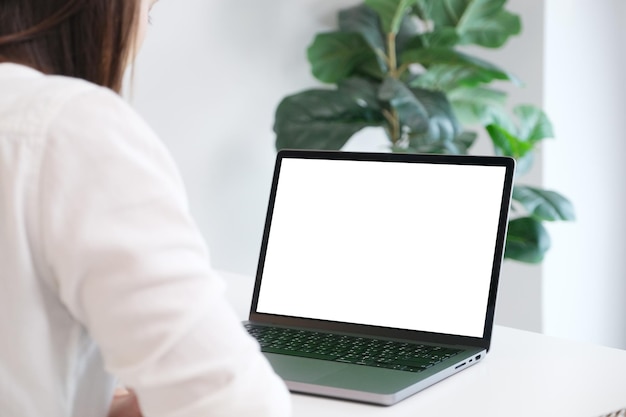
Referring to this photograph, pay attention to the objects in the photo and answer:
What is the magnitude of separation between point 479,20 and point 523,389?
1486mm

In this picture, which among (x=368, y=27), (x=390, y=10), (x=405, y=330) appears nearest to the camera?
(x=405, y=330)

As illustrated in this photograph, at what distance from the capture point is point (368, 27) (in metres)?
2.21

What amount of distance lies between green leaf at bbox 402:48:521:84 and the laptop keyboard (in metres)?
1.22

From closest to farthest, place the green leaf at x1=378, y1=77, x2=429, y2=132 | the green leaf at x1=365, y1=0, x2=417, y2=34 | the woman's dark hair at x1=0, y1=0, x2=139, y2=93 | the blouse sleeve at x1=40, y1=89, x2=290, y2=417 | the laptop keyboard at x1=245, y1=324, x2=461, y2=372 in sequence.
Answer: the blouse sleeve at x1=40, y1=89, x2=290, y2=417
the woman's dark hair at x1=0, y1=0, x2=139, y2=93
the laptop keyboard at x1=245, y1=324, x2=461, y2=372
the green leaf at x1=378, y1=77, x2=429, y2=132
the green leaf at x1=365, y1=0, x2=417, y2=34

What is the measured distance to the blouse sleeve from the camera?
1.49ft

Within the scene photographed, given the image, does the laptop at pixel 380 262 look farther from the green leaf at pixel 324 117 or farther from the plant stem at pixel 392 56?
the plant stem at pixel 392 56

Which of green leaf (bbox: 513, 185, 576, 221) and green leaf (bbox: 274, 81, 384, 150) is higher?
green leaf (bbox: 274, 81, 384, 150)

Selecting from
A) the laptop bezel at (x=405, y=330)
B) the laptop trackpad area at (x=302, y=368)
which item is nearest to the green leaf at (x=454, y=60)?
the laptop bezel at (x=405, y=330)

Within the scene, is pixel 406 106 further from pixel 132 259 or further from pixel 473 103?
pixel 132 259

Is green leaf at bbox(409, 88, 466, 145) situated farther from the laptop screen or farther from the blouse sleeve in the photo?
the blouse sleeve

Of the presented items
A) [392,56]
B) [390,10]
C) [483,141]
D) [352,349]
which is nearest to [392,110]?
[392,56]

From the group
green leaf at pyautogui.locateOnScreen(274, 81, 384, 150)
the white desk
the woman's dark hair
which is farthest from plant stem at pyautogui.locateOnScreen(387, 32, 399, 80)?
the woman's dark hair

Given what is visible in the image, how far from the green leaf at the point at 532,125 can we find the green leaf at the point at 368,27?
37cm

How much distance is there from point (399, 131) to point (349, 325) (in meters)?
1.24
